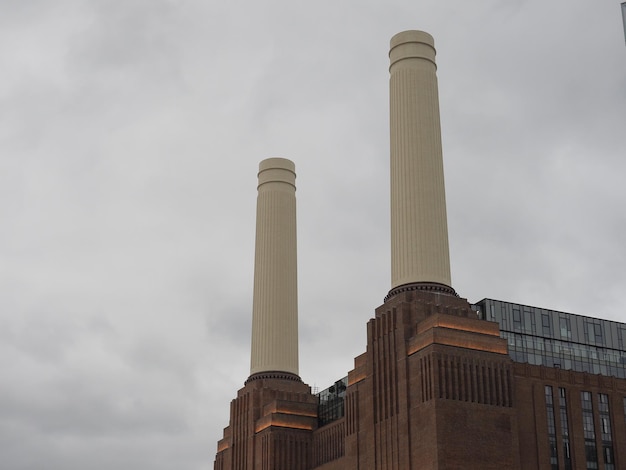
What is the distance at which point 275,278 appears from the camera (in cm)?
14000

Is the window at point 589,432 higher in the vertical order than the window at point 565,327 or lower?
lower

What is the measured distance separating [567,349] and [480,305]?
10.9 meters

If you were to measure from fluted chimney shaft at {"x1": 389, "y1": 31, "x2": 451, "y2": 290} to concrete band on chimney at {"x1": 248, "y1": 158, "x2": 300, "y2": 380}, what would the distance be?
36.9 metres

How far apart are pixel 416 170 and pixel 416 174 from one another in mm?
487

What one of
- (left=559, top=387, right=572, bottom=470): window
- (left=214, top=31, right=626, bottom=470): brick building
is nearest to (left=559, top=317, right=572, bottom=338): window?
Result: (left=214, top=31, right=626, bottom=470): brick building

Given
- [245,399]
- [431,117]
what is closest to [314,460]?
[245,399]

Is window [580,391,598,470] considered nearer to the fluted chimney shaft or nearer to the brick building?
the brick building

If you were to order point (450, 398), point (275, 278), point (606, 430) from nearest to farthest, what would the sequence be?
1. point (450, 398)
2. point (606, 430)
3. point (275, 278)

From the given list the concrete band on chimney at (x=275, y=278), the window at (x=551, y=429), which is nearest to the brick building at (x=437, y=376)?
the window at (x=551, y=429)

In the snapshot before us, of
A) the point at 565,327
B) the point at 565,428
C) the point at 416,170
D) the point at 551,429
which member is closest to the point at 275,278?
the point at 416,170

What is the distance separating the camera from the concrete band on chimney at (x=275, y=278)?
135 meters

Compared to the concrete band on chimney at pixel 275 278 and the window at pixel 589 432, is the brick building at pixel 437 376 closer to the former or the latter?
the window at pixel 589 432

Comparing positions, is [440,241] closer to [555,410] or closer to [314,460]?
[555,410]

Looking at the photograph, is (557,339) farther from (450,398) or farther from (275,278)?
(275,278)
